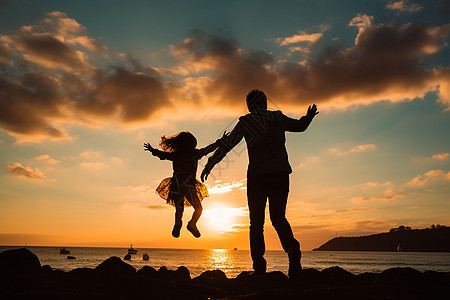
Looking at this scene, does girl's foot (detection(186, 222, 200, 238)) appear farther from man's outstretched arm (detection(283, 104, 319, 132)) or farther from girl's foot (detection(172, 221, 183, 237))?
man's outstretched arm (detection(283, 104, 319, 132))

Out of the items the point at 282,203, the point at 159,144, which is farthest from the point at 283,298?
the point at 159,144

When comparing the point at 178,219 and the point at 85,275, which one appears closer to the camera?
the point at 85,275

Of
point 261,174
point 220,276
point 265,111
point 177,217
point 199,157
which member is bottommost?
point 220,276

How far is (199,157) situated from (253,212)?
6.67 ft

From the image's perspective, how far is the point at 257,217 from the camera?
19.5 feet

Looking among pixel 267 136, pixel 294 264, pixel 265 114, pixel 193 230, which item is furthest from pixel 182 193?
pixel 294 264

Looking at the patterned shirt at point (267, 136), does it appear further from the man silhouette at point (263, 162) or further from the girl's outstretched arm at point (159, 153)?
the girl's outstretched arm at point (159, 153)

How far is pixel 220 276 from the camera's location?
647 cm

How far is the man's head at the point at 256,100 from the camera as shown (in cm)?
615

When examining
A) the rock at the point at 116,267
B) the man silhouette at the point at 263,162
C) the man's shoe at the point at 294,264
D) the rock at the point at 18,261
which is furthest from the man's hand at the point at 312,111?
the rock at the point at 18,261

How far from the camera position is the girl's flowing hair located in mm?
7621

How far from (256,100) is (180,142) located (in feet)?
7.40

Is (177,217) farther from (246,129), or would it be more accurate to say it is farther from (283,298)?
(283,298)

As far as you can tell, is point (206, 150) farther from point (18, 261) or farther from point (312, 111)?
point (18, 261)
